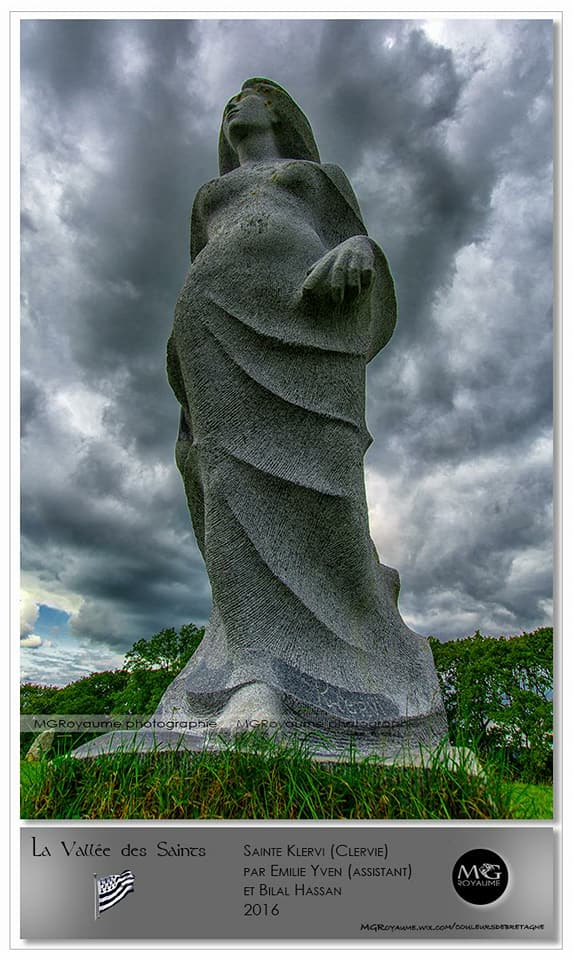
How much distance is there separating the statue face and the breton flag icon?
4.80 m

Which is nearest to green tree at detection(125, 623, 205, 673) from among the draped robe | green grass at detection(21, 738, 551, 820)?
the draped robe

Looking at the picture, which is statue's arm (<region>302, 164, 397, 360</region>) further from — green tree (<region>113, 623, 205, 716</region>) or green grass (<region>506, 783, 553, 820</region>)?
green tree (<region>113, 623, 205, 716</region>)

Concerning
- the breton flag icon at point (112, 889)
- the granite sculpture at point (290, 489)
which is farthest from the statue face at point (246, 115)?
the breton flag icon at point (112, 889)

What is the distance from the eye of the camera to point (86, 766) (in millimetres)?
3078

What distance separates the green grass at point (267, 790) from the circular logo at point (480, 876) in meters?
0.16

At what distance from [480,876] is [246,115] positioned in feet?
16.4

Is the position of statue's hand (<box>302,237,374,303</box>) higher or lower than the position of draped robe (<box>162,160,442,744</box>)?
higher

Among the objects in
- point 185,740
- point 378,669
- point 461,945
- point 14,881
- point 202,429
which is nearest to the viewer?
point 461,945

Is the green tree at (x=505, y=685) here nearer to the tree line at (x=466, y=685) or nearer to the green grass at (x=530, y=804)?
the tree line at (x=466, y=685)

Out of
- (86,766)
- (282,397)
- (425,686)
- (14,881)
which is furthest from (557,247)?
(14,881)

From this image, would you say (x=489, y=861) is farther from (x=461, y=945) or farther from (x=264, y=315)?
(x=264, y=315)

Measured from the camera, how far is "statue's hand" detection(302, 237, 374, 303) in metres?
4.06

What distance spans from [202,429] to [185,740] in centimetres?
191

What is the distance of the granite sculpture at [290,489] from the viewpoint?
391 cm
